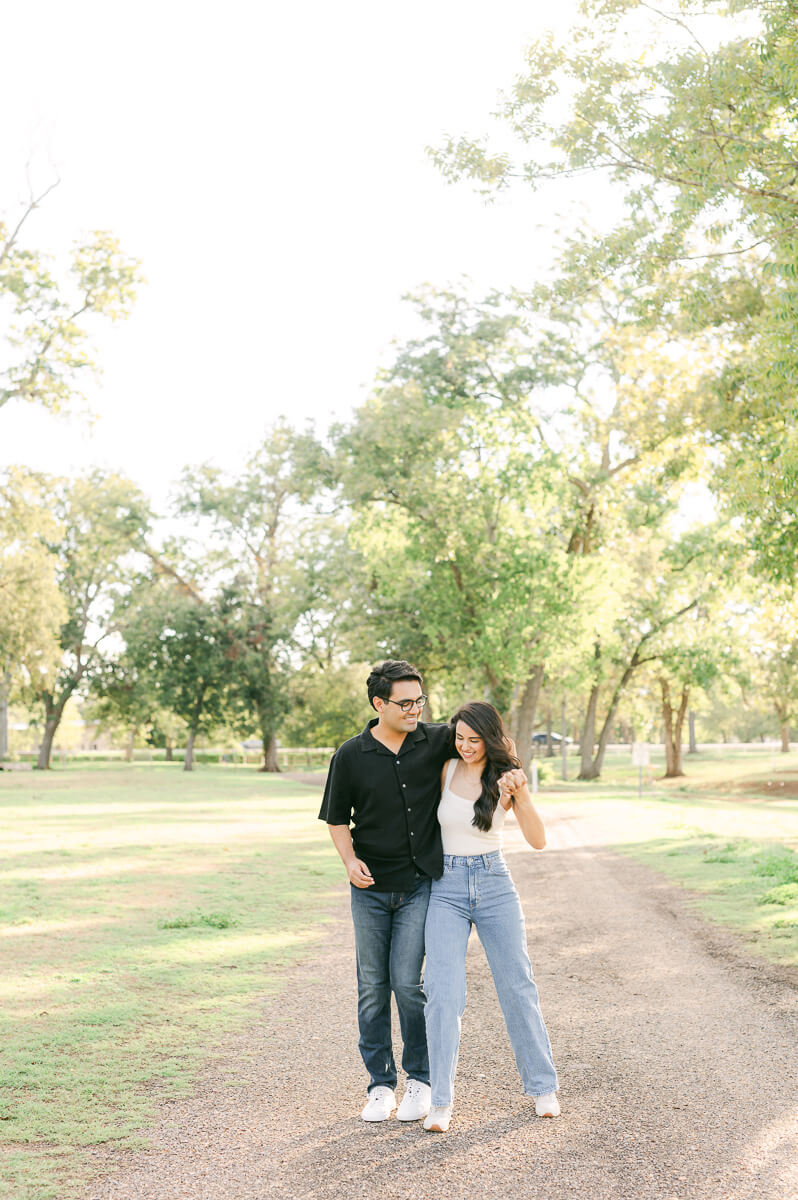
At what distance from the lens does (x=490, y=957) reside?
5070 millimetres

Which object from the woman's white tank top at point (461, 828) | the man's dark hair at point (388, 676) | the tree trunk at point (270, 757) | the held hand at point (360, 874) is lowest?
the tree trunk at point (270, 757)

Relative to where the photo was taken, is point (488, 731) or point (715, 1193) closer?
point (715, 1193)

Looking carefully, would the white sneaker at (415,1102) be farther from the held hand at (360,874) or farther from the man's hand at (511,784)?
the man's hand at (511,784)

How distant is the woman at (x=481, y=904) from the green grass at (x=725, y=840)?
4211 millimetres

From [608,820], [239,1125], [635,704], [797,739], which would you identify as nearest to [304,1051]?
[239,1125]

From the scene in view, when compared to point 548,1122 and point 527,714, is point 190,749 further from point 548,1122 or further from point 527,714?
point 548,1122

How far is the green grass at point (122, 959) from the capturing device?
5109mm

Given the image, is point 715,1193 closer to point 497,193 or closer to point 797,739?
point 497,193

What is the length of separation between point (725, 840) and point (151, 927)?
11.6 metres

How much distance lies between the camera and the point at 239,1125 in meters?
4.89

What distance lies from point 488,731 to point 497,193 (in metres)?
11.5

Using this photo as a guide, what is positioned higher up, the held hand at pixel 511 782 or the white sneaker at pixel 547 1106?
the held hand at pixel 511 782

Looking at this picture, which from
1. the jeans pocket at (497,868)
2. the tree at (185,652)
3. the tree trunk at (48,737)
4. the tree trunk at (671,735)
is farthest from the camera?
the tree trunk at (48,737)

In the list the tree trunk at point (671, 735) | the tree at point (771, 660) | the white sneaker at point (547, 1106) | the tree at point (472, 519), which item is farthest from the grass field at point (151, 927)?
the tree trunk at point (671, 735)
